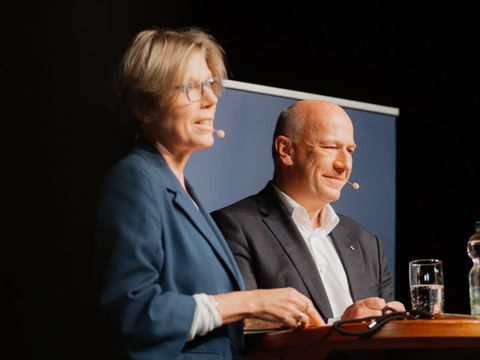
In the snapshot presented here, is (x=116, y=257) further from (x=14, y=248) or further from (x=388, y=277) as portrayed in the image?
(x=388, y=277)

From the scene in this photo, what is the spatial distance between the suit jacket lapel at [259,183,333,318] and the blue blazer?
0.70m

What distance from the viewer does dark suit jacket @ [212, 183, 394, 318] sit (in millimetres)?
2893

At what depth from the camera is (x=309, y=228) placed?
10.5 ft

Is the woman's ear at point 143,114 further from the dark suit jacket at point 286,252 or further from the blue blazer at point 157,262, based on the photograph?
the dark suit jacket at point 286,252

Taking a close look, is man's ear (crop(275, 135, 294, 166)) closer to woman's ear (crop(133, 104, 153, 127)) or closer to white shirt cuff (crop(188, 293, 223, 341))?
woman's ear (crop(133, 104, 153, 127))

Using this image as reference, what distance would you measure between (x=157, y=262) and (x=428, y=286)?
91cm

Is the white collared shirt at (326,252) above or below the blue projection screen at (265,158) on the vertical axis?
below

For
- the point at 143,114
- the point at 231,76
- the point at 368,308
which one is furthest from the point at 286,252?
the point at 231,76

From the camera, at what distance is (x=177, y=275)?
83.1 inches

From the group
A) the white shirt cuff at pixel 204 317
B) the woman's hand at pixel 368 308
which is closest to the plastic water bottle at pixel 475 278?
the woman's hand at pixel 368 308

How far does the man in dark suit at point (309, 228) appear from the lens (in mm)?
2918

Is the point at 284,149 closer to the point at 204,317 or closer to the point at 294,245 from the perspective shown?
the point at 294,245

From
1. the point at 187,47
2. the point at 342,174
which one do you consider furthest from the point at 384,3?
the point at 187,47

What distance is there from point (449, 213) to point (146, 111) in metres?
2.62
